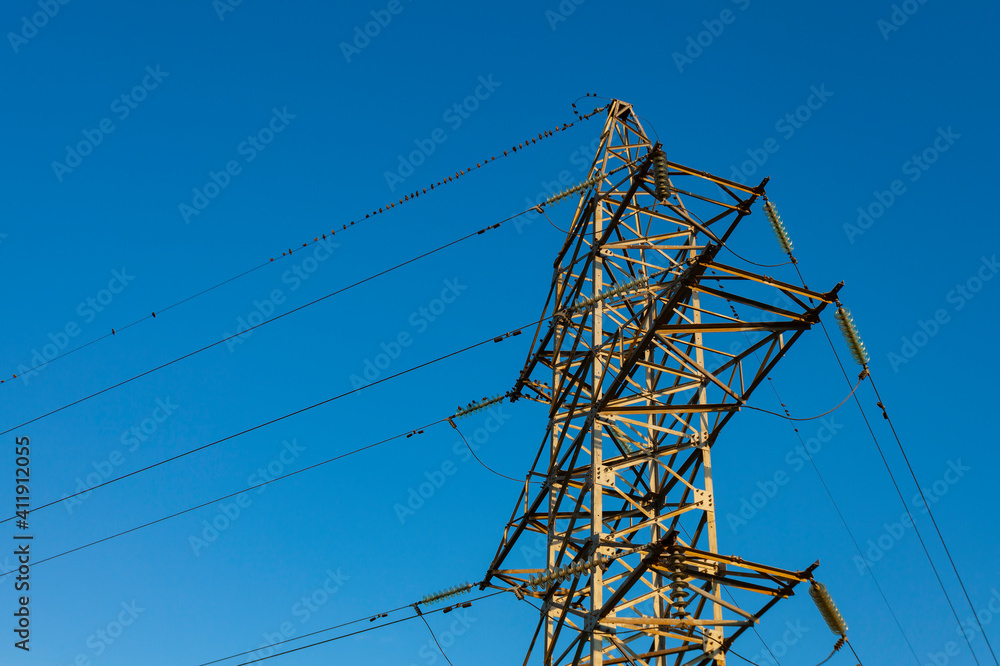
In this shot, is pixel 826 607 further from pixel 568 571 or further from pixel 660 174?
pixel 660 174

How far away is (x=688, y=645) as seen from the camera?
17125 millimetres

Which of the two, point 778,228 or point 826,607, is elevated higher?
point 778,228

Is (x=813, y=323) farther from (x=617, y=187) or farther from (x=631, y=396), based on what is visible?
(x=617, y=187)

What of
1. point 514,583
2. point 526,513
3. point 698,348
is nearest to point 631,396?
point 698,348

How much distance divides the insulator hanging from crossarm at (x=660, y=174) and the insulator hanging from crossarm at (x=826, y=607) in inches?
313

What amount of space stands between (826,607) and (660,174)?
8767mm

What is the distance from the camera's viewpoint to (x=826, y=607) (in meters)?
16.0

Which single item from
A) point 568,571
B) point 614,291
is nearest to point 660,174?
point 614,291

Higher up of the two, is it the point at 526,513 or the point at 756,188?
the point at 756,188

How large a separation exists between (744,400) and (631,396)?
2171 mm

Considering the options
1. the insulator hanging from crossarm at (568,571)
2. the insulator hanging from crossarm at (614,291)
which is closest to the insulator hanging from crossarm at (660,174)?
the insulator hanging from crossarm at (614,291)

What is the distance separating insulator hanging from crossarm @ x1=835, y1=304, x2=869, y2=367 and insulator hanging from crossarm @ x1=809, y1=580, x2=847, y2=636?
198 inches

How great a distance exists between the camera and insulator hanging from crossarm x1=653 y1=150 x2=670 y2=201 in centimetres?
1911

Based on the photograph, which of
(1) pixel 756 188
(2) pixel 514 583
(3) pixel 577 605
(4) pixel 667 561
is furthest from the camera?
(1) pixel 756 188
